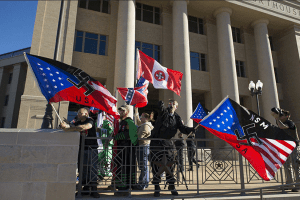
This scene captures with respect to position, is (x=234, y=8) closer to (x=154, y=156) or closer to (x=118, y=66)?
(x=118, y=66)

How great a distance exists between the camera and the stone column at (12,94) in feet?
103

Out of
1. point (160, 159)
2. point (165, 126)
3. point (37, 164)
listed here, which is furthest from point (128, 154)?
point (37, 164)

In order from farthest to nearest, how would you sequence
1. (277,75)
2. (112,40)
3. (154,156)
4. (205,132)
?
(277,75)
(205,132)
(112,40)
(154,156)

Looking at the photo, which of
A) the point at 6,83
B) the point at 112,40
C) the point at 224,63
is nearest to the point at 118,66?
the point at 112,40

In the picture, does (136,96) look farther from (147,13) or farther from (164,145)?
(147,13)

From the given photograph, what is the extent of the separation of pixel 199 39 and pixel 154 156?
16.7m

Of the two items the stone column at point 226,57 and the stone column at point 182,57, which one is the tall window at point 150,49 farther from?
the stone column at point 226,57

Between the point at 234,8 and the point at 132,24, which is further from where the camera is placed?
the point at 234,8

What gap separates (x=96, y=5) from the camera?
663 inches

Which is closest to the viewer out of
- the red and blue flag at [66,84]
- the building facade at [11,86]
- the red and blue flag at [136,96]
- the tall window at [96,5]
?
the red and blue flag at [66,84]

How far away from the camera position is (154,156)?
4.91 meters

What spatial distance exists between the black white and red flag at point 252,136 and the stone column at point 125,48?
935 centimetres

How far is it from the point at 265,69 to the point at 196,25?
7344 millimetres

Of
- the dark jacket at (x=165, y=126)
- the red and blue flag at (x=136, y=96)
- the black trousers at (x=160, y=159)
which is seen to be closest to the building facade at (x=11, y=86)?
the red and blue flag at (x=136, y=96)
